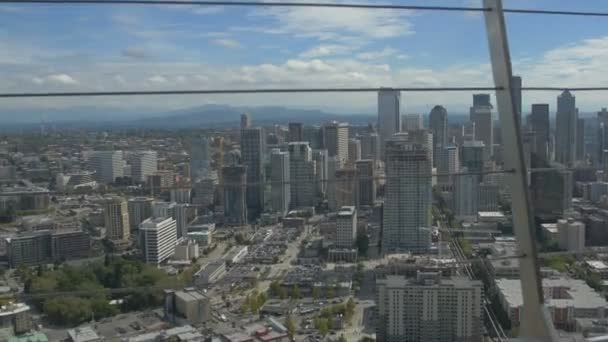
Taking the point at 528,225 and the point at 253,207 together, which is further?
the point at 253,207

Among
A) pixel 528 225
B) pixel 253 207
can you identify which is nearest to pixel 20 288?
pixel 253 207

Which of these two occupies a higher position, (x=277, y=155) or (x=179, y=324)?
(x=277, y=155)

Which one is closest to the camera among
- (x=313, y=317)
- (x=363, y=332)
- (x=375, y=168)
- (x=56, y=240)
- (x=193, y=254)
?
(x=363, y=332)

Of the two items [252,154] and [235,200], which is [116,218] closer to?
[235,200]

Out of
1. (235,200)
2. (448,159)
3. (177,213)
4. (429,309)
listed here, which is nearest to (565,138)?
(429,309)

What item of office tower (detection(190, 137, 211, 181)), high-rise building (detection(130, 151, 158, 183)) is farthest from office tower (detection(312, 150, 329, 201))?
high-rise building (detection(130, 151, 158, 183))

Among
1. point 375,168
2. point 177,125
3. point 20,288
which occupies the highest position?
point 177,125

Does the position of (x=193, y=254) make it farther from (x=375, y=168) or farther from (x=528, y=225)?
(x=528, y=225)
